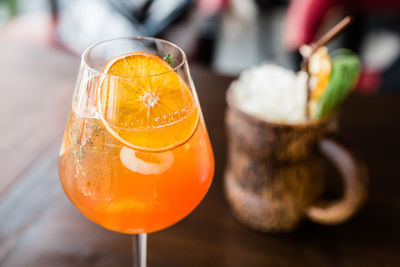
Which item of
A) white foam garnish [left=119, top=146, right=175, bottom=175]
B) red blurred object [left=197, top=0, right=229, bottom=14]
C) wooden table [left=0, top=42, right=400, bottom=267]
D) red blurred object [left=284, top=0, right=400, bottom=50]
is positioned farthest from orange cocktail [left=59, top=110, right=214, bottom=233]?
red blurred object [left=197, top=0, right=229, bottom=14]

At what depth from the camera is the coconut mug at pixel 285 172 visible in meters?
0.79

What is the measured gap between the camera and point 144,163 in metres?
0.54

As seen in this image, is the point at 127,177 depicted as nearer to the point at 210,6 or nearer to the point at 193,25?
the point at 193,25

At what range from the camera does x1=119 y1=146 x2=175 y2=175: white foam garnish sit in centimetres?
54

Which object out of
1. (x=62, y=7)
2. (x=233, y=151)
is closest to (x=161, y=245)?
(x=233, y=151)

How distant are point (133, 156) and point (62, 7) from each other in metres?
2.10

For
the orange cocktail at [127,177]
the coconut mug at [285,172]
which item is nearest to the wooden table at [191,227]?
the coconut mug at [285,172]

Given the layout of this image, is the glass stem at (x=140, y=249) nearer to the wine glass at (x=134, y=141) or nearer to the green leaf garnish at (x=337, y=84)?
the wine glass at (x=134, y=141)

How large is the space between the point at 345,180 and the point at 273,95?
0.21 meters

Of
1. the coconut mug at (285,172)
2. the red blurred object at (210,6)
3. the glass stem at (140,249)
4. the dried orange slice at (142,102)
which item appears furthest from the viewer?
the red blurred object at (210,6)

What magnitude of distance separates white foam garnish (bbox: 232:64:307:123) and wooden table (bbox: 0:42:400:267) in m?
0.23

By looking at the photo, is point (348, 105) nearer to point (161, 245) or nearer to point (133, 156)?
point (161, 245)

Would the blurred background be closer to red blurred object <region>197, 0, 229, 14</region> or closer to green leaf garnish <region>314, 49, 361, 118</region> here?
red blurred object <region>197, 0, 229, 14</region>

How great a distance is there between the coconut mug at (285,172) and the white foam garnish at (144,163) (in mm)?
276
